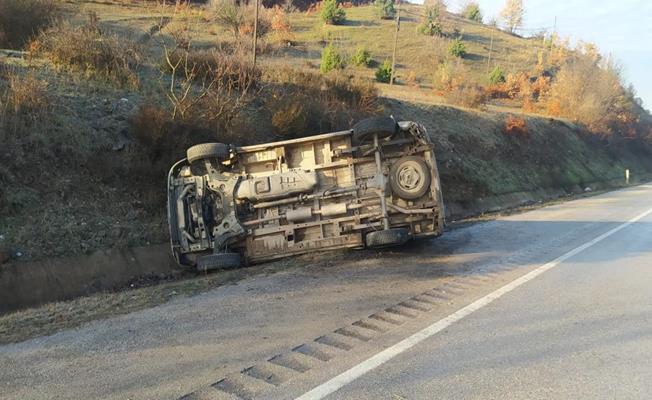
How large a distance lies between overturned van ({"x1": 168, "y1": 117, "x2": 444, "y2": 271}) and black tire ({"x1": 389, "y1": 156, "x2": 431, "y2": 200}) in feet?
0.05

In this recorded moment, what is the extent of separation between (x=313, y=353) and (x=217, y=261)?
3.82 meters

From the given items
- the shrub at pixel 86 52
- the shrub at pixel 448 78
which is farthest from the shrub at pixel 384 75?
the shrub at pixel 86 52

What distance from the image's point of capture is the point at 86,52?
13.0 m

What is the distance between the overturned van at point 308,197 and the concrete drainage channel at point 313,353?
92.8 inches

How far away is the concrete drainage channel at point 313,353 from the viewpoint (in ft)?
12.6

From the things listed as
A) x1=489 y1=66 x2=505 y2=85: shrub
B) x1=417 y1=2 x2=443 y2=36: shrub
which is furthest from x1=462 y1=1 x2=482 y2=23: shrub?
x1=489 y1=66 x2=505 y2=85: shrub

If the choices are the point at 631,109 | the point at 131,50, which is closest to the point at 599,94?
the point at 631,109

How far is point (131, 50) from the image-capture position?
1417cm

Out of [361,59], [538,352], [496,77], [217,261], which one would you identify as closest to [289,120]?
[217,261]

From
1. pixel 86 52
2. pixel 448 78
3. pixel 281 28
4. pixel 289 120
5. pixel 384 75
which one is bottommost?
pixel 289 120

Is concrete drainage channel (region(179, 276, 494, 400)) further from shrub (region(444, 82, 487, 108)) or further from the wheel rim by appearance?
shrub (region(444, 82, 487, 108))

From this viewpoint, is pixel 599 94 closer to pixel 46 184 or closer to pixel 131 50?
pixel 131 50

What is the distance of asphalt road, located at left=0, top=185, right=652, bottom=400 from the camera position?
3.91 metres

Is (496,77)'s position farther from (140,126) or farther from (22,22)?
(140,126)
